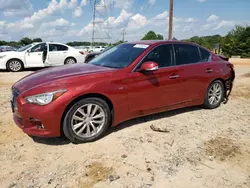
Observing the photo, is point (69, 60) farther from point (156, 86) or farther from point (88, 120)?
point (88, 120)

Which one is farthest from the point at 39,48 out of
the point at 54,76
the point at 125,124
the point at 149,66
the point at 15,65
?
the point at 149,66

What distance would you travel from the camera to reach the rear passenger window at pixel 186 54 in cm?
467

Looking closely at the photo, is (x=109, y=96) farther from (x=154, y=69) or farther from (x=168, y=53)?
(x=168, y=53)

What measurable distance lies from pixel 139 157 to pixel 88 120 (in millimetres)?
964

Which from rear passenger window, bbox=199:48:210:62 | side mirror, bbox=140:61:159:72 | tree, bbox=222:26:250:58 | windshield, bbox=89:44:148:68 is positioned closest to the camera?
side mirror, bbox=140:61:159:72

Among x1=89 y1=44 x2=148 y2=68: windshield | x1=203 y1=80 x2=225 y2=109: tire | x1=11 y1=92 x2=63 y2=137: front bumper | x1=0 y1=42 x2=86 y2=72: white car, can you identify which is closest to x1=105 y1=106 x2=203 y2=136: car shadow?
x1=203 y1=80 x2=225 y2=109: tire

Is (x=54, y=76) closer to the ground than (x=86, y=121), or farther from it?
farther from it

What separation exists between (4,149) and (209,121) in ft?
11.9

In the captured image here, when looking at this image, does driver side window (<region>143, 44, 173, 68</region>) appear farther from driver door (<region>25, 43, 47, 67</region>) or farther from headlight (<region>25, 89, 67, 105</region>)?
driver door (<region>25, 43, 47, 67</region>)

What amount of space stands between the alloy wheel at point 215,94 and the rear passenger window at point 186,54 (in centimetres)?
79

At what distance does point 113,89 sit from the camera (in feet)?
12.3

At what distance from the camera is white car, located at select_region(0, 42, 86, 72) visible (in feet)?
37.3

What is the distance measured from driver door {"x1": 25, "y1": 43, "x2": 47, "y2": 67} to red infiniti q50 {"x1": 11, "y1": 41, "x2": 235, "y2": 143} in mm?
7825

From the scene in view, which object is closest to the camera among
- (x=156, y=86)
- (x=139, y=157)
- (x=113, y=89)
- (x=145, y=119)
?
(x=139, y=157)
